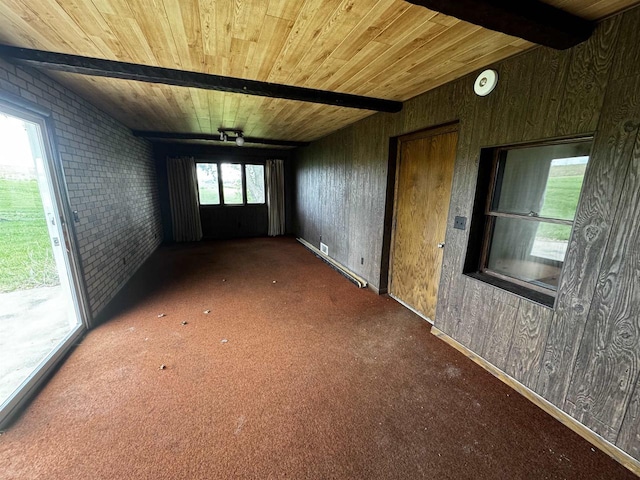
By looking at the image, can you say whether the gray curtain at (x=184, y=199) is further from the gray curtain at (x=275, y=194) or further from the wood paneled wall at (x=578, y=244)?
the wood paneled wall at (x=578, y=244)

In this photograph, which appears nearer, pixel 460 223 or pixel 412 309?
pixel 460 223

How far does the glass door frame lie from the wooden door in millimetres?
3266

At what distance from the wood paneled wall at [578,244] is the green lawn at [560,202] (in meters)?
0.20

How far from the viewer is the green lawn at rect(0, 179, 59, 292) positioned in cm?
166

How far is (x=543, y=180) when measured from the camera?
1.76m

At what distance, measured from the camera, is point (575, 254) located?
4.85 feet

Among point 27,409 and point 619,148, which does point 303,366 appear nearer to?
point 27,409

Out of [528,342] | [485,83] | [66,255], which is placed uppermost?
[485,83]

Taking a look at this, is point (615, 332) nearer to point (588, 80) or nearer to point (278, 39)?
point (588, 80)

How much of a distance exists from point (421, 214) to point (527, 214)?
3.29 feet

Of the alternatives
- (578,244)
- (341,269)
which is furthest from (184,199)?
(578,244)

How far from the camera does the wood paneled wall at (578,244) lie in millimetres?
1287

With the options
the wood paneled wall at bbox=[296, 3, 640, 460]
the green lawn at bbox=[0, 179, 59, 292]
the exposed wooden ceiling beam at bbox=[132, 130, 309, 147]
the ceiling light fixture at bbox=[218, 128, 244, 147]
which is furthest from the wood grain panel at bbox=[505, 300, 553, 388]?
the exposed wooden ceiling beam at bbox=[132, 130, 309, 147]

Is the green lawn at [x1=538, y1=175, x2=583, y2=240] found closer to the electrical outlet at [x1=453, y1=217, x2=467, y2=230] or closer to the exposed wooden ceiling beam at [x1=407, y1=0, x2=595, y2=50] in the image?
the electrical outlet at [x1=453, y1=217, x2=467, y2=230]
